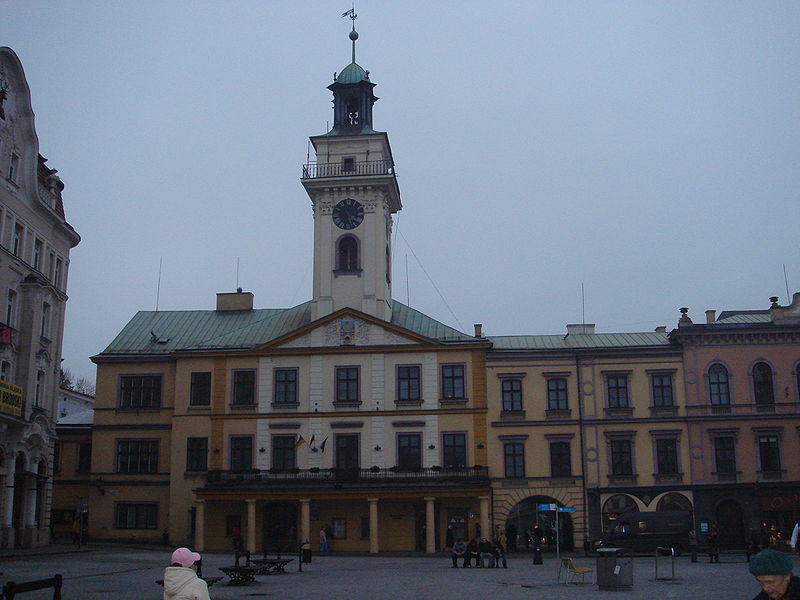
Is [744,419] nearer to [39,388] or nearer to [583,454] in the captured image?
[583,454]

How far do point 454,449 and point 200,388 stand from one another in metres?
15.0

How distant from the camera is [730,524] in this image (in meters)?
47.1

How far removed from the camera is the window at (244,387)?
5078 centimetres

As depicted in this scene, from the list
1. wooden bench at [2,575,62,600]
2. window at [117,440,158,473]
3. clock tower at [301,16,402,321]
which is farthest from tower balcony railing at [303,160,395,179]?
wooden bench at [2,575,62,600]

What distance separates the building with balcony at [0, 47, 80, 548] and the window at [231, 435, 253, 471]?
992 cm

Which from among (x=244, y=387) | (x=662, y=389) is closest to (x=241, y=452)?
(x=244, y=387)

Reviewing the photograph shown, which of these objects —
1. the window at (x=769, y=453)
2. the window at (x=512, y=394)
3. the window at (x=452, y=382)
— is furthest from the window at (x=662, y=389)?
the window at (x=452, y=382)

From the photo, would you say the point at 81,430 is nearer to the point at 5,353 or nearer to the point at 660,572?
the point at 5,353

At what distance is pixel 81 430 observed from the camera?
54.2 m

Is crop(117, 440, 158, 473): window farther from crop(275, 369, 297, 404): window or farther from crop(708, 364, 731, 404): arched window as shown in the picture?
crop(708, 364, 731, 404): arched window

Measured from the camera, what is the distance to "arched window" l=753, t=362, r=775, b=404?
48.4 m

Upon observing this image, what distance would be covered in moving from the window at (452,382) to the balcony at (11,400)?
2185cm

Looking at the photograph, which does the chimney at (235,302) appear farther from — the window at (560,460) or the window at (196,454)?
the window at (560,460)

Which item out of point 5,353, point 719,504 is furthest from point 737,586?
point 5,353
